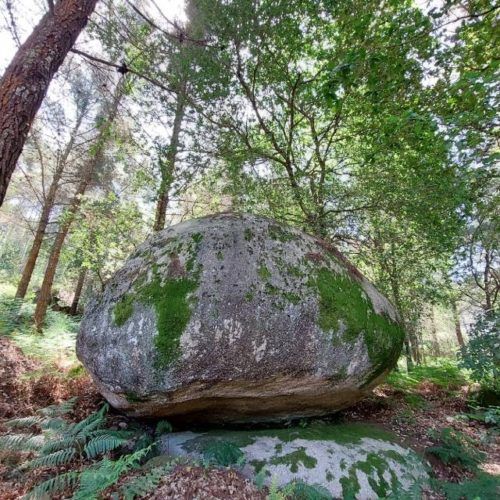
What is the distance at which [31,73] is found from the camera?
353 cm

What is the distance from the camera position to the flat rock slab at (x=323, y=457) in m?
3.70

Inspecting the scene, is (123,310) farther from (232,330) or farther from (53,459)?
(53,459)

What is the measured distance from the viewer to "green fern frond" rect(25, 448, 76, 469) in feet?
10.6

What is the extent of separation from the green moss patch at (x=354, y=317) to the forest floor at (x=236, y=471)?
4.22ft

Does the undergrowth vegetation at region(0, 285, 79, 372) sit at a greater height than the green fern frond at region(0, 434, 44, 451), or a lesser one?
greater

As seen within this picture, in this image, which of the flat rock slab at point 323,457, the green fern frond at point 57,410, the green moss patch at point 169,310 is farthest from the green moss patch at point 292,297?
the green fern frond at point 57,410

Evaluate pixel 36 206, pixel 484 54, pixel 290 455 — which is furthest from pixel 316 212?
pixel 36 206

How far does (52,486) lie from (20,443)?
93 centimetres

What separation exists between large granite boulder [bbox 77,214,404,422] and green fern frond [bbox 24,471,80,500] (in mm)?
1020

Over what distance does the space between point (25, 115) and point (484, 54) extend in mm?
6677

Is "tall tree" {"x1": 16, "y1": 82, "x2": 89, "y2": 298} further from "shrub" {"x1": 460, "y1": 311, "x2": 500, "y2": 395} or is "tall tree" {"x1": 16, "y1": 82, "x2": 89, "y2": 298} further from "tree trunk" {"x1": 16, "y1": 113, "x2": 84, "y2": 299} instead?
"shrub" {"x1": 460, "y1": 311, "x2": 500, "y2": 395}

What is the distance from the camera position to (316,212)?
7.57 m

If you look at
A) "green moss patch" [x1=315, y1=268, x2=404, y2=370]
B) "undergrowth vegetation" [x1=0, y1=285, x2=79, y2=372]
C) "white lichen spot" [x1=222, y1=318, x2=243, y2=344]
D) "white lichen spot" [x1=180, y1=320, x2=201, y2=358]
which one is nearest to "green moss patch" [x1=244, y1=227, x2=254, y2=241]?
"green moss patch" [x1=315, y1=268, x2=404, y2=370]

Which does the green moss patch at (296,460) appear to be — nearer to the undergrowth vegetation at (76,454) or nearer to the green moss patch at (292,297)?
the undergrowth vegetation at (76,454)
